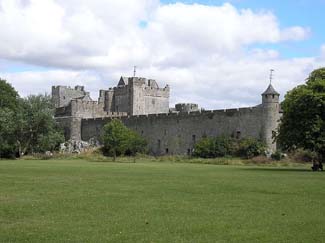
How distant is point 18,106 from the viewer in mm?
59688

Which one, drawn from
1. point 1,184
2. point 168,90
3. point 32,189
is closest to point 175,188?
point 32,189

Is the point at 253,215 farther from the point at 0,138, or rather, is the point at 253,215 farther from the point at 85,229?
the point at 0,138

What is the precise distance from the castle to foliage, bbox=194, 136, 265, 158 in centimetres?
173

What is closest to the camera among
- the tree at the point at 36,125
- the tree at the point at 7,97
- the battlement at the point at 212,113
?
the battlement at the point at 212,113

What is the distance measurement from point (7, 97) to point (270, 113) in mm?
28380

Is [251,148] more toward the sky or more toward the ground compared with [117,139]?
more toward the ground

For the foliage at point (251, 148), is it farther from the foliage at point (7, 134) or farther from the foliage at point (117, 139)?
the foliage at point (7, 134)

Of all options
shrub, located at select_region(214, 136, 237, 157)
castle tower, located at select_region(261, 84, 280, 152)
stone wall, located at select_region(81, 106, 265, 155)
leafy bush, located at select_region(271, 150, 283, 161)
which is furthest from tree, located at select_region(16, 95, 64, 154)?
leafy bush, located at select_region(271, 150, 283, 161)

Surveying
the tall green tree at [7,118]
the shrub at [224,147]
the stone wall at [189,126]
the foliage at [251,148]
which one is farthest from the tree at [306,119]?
the tall green tree at [7,118]

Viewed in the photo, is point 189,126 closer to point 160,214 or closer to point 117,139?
point 117,139

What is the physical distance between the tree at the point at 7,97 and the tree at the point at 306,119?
35.0 metres

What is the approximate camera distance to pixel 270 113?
53.2 meters

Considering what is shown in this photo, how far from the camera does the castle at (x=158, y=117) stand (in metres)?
53.8

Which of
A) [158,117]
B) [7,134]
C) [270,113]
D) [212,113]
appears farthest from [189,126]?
[7,134]
